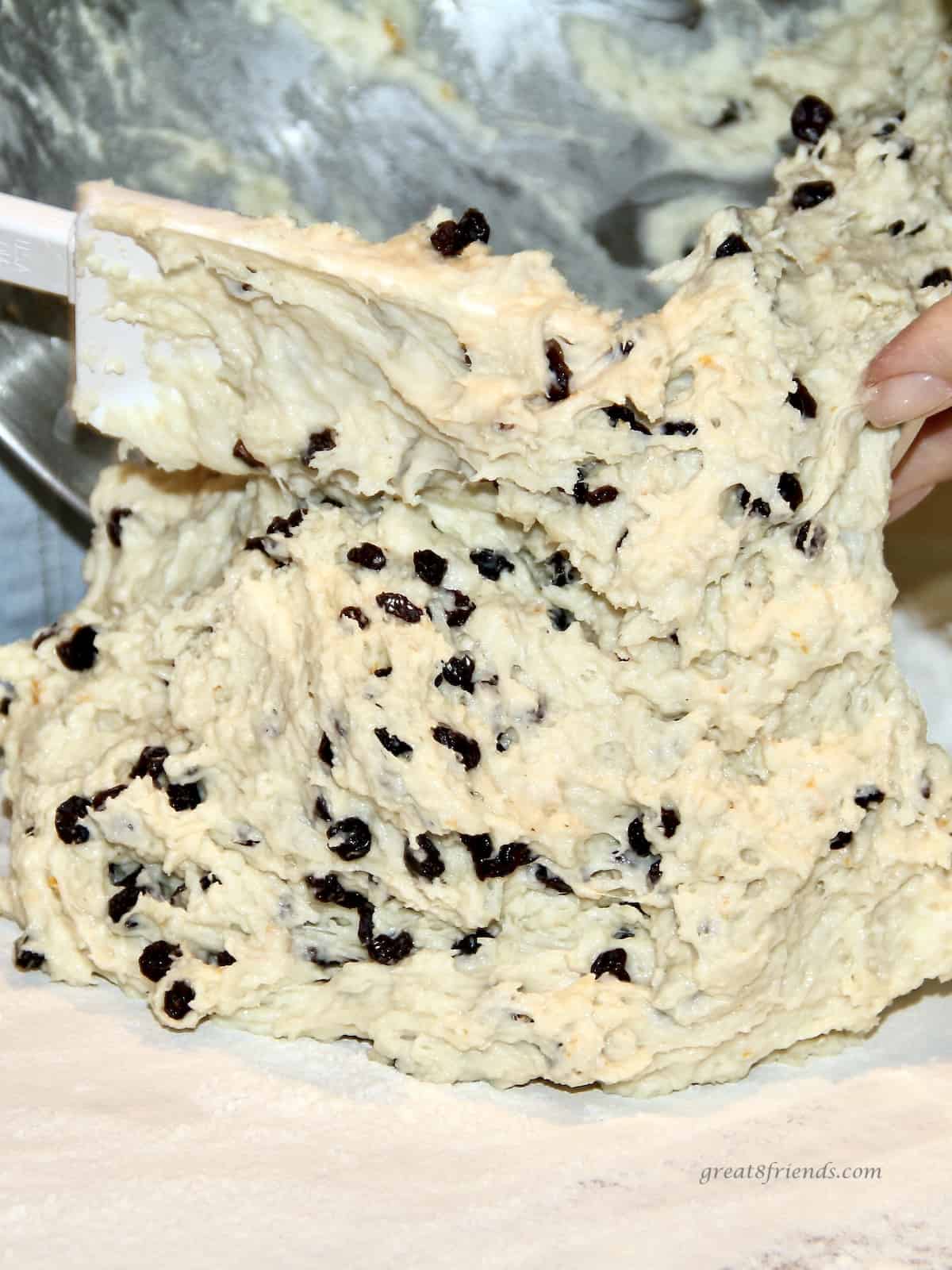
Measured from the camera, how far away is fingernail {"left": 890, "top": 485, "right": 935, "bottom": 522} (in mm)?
1526

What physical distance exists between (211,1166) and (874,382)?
85cm

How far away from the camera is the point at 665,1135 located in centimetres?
130

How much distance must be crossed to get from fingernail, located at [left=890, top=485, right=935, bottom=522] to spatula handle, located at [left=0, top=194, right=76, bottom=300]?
2.81ft

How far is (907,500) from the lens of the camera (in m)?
1.54

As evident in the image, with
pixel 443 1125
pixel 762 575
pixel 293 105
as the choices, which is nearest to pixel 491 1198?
pixel 443 1125

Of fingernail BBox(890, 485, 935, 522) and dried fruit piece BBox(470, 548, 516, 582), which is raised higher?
fingernail BBox(890, 485, 935, 522)

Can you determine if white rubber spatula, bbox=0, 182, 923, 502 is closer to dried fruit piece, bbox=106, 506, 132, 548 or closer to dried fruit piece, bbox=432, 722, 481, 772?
dried fruit piece, bbox=106, 506, 132, 548

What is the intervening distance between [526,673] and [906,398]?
1.29 feet

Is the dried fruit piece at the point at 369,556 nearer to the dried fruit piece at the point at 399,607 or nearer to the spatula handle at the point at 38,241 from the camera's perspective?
the dried fruit piece at the point at 399,607

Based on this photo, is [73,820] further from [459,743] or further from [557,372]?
[557,372]

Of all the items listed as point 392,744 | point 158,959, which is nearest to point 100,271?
point 392,744

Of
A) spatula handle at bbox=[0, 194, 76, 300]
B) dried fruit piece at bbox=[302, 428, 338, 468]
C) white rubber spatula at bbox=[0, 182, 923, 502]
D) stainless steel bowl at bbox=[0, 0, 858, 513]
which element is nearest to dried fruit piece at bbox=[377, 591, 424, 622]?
dried fruit piece at bbox=[302, 428, 338, 468]

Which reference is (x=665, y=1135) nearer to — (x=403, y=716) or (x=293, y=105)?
(x=403, y=716)

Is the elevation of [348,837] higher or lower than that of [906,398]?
lower
